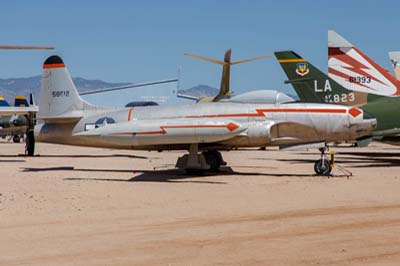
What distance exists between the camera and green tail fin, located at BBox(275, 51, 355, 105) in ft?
73.3

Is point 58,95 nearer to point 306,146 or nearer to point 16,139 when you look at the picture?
point 306,146

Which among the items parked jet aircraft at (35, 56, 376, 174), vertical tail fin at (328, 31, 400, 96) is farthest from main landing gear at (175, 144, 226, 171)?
vertical tail fin at (328, 31, 400, 96)

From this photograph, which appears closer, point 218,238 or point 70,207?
point 218,238

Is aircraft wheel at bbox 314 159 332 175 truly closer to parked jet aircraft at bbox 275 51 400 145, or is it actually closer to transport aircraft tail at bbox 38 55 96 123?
parked jet aircraft at bbox 275 51 400 145

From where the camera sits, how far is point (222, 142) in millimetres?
17109

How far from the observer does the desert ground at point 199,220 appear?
6.93 meters

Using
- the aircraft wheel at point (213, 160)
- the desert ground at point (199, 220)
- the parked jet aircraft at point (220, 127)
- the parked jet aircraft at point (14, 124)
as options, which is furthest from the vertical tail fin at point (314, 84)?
the parked jet aircraft at point (14, 124)

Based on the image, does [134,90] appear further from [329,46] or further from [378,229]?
[378,229]

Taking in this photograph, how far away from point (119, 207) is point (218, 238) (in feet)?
11.0

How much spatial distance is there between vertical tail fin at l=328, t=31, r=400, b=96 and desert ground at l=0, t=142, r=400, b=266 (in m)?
10.2

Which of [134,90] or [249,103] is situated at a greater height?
[134,90]

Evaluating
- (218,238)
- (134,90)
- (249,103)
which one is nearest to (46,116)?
(249,103)

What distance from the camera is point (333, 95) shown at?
22.6 meters

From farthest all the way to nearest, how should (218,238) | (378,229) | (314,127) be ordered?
(314,127) → (378,229) → (218,238)
